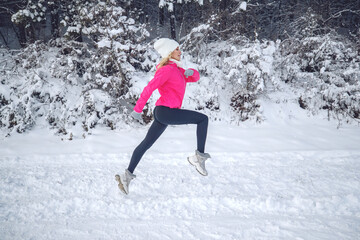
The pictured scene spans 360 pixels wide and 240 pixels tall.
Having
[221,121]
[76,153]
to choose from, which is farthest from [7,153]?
[221,121]

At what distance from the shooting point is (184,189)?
2754 millimetres

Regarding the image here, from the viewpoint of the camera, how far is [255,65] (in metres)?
5.52

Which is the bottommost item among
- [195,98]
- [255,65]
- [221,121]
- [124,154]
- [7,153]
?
[7,153]

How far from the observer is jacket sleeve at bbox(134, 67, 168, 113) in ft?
7.56

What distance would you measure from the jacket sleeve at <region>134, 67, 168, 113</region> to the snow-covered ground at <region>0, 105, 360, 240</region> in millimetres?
1116

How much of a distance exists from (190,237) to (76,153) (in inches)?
109

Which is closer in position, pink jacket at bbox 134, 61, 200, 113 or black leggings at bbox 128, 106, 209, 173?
pink jacket at bbox 134, 61, 200, 113

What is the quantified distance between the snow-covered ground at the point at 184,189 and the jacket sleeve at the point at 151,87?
1.12 metres

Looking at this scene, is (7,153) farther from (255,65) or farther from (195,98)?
(255,65)

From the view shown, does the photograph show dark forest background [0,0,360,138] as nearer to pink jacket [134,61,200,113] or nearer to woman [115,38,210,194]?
woman [115,38,210,194]

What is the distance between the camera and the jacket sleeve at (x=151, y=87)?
230cm

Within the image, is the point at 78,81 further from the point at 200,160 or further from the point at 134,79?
the point at 200,160

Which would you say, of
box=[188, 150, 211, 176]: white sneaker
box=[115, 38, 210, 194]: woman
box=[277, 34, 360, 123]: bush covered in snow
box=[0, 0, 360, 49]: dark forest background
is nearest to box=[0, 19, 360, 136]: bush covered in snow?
box=[277, 34, 360, 123]: bush covered in snow

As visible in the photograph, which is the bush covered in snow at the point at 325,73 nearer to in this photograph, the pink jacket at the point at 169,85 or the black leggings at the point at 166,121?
the black leggings at the point at 166,121
